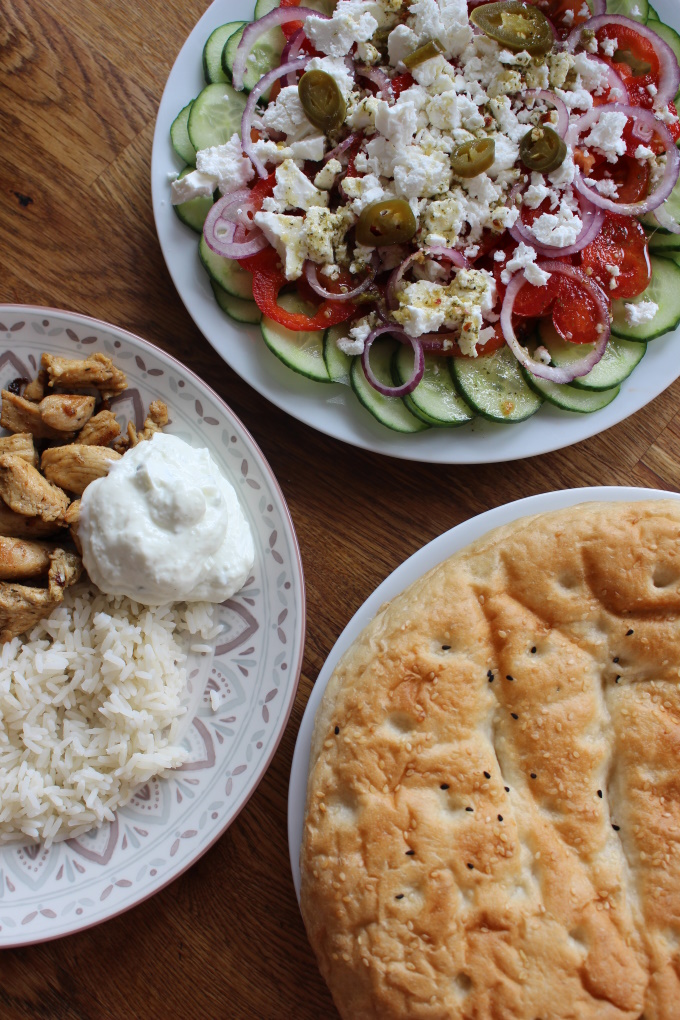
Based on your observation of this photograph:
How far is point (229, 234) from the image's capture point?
277 centimetres

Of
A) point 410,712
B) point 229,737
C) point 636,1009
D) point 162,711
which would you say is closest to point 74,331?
point 162,711

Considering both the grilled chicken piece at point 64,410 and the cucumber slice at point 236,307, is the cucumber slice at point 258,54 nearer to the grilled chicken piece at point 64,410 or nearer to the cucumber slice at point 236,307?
the cucumber slice at point 236,307

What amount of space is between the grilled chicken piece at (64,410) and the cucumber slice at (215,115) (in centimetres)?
105

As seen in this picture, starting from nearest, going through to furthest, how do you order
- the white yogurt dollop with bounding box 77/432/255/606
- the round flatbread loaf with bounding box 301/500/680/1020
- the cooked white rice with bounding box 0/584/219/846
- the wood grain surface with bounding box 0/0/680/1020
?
the round flatbread loaf with bounding box 301/500/680/1020 < the white yogurt dollop with bounding box 77/432/255/606 < the cooked white rice with bounding box 0/584/219/846 < the wood grain surface with bounding box 0/0/680/1020

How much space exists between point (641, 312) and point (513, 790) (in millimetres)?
1787

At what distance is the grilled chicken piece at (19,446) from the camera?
2.70 m

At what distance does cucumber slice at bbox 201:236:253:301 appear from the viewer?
9.16ft

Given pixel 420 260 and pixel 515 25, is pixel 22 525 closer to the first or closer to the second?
pixel 420 260

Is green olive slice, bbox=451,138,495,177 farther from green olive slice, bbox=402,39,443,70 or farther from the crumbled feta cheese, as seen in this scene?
the crumbled feta cheese

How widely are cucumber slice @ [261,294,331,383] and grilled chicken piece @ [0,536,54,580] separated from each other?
1113 mm

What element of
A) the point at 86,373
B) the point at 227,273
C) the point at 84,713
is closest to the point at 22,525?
the point at 86,373

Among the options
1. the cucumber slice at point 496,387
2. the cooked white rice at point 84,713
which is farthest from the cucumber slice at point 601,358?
the cooked white rice at point 84,713

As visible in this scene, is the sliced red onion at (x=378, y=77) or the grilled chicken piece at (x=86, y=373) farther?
the sliced red onion at (x=378, y=77)

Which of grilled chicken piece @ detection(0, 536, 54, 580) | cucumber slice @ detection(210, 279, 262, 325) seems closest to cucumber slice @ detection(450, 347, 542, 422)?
cucumber slice @ detection(210, 279, 262, 325)
